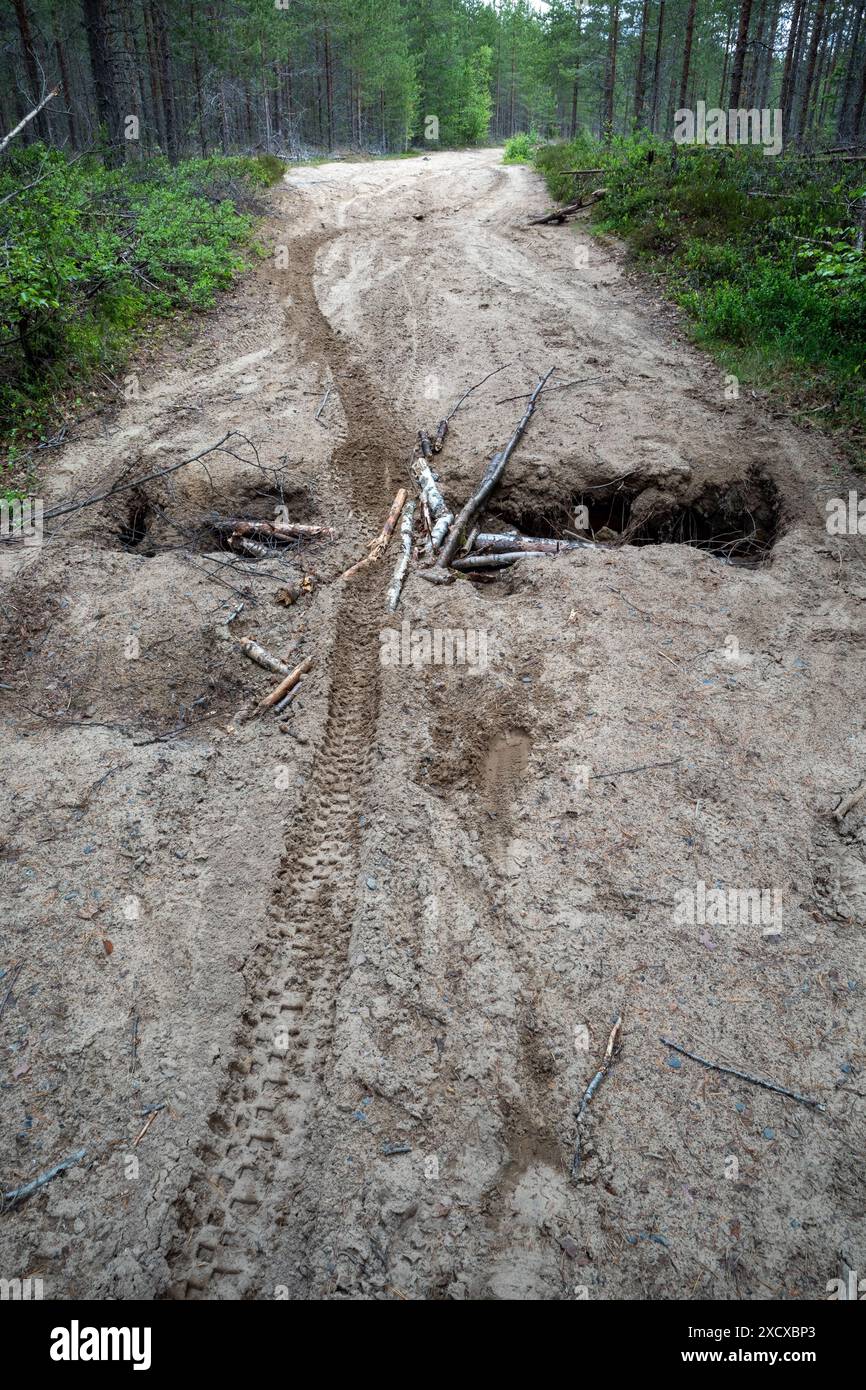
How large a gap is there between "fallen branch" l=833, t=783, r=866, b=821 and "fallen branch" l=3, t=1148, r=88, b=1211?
4.17 m

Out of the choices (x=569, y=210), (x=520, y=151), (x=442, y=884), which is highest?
(x=520, y=151)

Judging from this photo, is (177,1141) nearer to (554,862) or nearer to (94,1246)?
(94,1246)

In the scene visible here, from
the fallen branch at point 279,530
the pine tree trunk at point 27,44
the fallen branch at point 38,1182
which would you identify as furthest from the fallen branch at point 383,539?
the pine tree trunk at point 27,44

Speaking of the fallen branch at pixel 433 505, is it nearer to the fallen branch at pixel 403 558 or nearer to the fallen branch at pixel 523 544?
the fallen branch at pixel 403 558

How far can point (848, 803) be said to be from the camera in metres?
4.38

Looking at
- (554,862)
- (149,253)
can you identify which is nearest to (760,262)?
(149,253)

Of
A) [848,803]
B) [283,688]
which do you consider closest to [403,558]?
A: [283,688]

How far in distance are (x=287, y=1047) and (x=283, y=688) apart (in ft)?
8.29

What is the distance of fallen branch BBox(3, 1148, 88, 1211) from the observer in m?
2.91

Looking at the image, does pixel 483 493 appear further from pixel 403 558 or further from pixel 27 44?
pixel 27 44

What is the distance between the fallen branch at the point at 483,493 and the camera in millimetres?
6559
